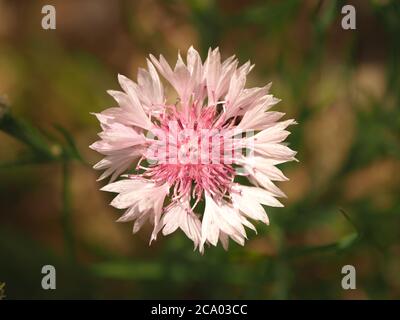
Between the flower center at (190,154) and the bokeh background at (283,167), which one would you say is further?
the bokeh background at (283,167)

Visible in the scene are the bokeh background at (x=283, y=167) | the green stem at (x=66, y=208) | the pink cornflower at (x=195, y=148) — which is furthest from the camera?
the bokeh background at (x=283, y=167)

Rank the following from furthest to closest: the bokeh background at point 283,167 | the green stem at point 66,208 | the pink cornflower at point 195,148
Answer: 1. the bokeh background at point 283,167
2. the green stem at point 66,208
3. the pink cornflower at point 195,148

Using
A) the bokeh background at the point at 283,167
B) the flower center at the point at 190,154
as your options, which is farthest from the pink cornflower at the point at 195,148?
the bokeh background at the point at 283,167

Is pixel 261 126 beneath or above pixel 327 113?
beneath

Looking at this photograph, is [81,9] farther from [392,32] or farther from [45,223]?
[392,32]

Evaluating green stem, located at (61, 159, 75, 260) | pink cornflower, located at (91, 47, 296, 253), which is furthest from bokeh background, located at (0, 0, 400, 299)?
pink cornflower, located at (91, 47, 296, 253)

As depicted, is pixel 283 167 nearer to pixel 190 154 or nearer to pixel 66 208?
pixel 190 154

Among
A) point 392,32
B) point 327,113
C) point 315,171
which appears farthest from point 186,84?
point 327,113

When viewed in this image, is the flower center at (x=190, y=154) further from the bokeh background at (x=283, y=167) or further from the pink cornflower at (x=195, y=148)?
the bokeh background at (x=283, y=167)
